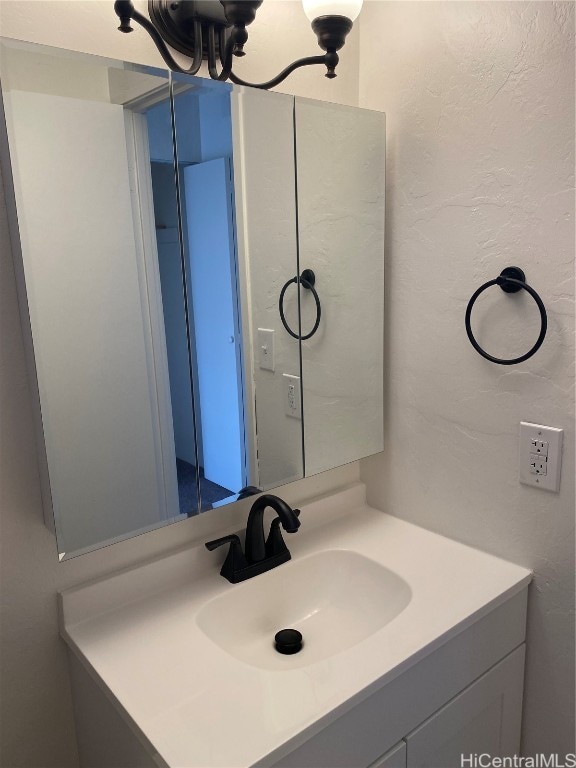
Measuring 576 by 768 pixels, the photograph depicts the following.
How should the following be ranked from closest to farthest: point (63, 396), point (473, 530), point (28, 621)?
point (63, 396), point (28, 621), point (473, 530)

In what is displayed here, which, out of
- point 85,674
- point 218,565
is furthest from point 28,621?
point 218,565

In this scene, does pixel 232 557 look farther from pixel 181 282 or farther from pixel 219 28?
→ pixel 219 28

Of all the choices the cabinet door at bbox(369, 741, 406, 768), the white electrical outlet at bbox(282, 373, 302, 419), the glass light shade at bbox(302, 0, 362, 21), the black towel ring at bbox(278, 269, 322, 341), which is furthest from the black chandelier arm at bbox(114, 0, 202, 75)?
the cabinet door at bbox(369, 741, 406, 768)

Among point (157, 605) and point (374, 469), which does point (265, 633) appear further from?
point (374, 469)

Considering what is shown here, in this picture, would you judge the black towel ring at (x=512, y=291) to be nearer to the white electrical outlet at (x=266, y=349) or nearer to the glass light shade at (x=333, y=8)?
the white electrical outlet at (x=266, y=349)

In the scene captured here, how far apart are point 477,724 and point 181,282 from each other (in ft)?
3.52

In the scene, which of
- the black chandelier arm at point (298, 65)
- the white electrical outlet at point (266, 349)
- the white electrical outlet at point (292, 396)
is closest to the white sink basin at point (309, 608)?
the white electrical outlet at point (292, 396)

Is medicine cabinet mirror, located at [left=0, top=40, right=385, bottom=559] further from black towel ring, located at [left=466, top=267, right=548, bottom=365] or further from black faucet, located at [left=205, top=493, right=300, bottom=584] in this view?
black towel ring, located at [left=466, top=267, right=548, bottom=365]

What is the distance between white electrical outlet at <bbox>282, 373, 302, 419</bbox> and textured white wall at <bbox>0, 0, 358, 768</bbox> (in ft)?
1.08

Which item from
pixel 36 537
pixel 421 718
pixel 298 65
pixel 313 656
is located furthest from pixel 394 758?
pixel 298 65

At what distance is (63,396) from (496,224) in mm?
890

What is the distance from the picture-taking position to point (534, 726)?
129 cm

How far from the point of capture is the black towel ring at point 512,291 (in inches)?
43.5

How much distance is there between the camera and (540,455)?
1.17m
